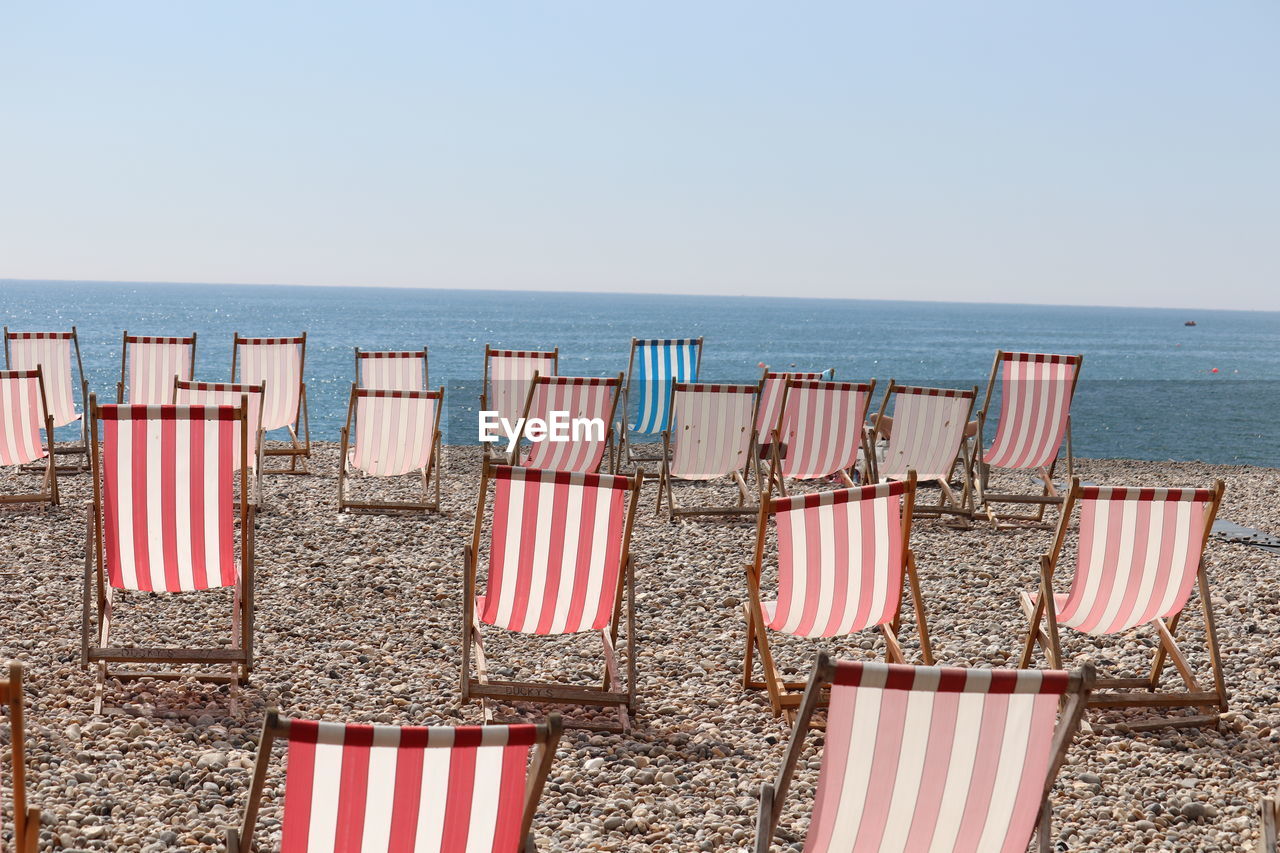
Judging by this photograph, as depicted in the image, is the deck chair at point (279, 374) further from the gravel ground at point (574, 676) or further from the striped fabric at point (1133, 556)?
the striped fabric at point (1133, 556)

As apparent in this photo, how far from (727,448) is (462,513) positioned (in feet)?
5.58

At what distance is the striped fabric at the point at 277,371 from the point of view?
28.5ft

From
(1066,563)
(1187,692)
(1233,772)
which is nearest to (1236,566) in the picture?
(1066,563)

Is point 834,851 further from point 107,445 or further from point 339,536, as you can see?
point 339,536

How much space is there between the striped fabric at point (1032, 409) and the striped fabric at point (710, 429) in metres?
1.56

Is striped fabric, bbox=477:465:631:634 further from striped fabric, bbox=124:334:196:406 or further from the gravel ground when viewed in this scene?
striped fabric, bbox=124:334:196:406

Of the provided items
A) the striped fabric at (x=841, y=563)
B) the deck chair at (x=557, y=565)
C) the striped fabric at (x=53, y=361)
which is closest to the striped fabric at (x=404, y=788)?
the deck chair at (x=557, y=565)

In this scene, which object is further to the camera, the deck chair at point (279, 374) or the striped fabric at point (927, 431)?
the deck chair at point (279, 374)

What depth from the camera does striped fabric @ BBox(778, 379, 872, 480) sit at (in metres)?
6.84

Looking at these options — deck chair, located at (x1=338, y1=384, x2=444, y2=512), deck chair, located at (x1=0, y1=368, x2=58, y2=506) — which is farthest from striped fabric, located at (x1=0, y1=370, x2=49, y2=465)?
deck chair, located at (x1=338, y1=384, x2=444, y2=512)

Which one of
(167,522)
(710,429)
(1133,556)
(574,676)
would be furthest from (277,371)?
(1133,556)

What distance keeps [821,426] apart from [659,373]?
2.65m

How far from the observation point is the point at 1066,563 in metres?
6.47

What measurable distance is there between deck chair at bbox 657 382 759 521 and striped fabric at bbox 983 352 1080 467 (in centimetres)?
155
